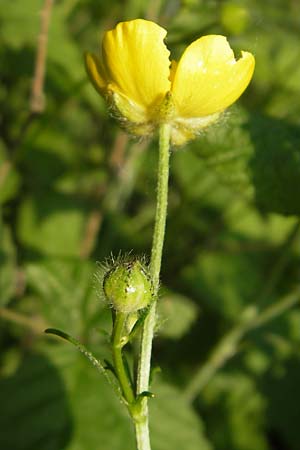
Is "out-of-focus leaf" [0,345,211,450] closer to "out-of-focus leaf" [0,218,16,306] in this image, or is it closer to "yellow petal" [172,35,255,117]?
"out-of-focus leaf" [0,218,16,306]

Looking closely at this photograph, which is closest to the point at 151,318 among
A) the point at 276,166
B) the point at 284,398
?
the point at 276,166

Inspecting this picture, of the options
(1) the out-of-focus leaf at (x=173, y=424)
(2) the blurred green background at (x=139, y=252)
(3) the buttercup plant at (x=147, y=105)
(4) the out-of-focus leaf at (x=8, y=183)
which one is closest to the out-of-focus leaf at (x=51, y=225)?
(2) the blurred green background at (x=139, y=252)

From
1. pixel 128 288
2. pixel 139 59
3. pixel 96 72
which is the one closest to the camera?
pixel 128 288

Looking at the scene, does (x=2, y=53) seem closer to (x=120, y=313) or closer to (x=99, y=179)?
(x=99, y=179)

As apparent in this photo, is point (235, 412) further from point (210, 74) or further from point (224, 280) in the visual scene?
point (210, 74)

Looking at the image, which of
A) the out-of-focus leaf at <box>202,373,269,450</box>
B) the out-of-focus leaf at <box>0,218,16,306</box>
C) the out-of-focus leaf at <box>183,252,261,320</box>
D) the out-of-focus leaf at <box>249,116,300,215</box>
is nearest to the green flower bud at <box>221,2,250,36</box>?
the out-of-focus leaf at <box>249,116,300,215</box>

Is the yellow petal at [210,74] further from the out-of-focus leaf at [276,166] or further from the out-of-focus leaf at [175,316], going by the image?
the out-of-focus leaf at [175,316]

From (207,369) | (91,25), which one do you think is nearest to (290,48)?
(91,25)
